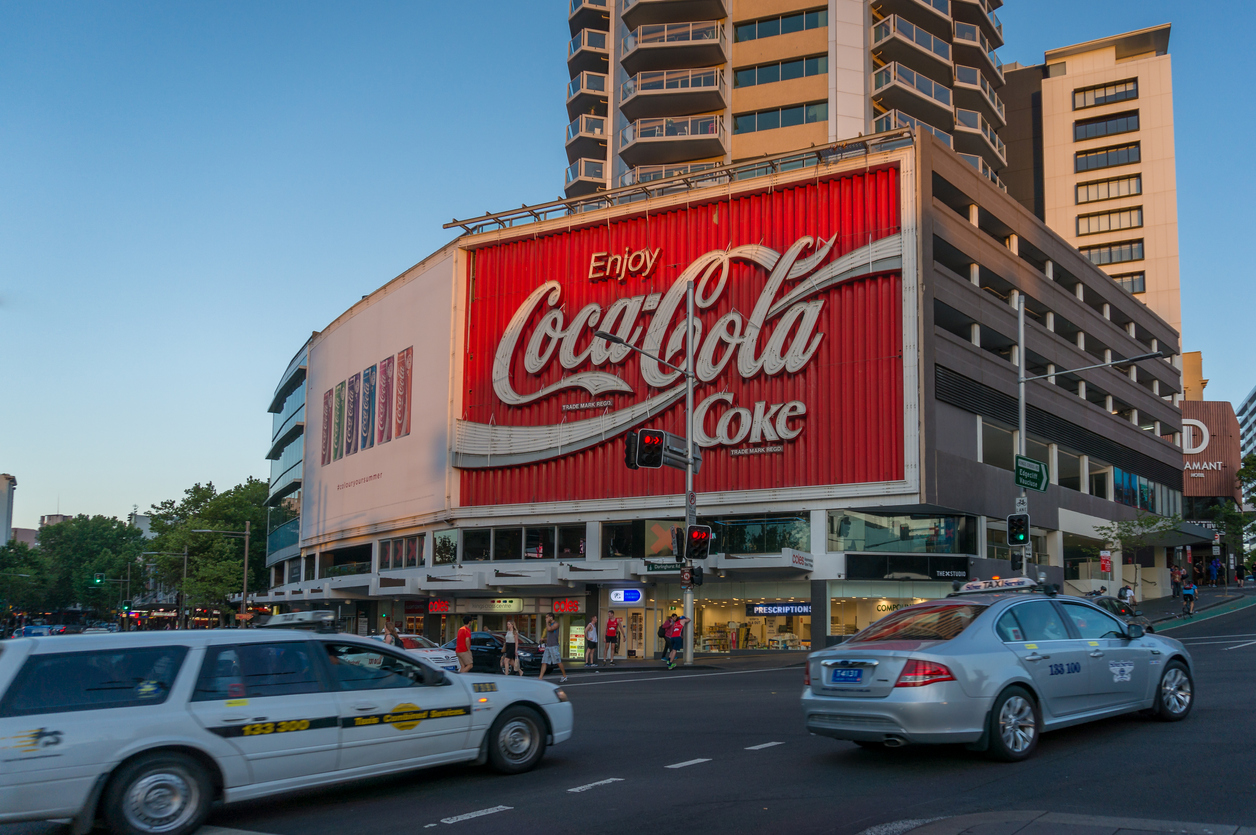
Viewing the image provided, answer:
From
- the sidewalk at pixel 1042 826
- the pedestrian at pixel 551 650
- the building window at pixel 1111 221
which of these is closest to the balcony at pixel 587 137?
the pedestrian at pixel 551 650

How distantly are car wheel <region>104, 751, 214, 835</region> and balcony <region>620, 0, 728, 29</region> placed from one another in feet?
159

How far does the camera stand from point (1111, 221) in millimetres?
78250

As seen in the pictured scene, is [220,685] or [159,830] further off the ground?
[220,685]

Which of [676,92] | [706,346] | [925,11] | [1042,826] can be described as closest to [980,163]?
[925,11]

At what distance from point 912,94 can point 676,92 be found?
36.0 ft

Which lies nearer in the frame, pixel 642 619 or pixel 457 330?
pixel 642 619

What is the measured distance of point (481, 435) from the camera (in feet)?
146

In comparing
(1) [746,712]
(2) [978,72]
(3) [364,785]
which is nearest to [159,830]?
(3) [364,785]

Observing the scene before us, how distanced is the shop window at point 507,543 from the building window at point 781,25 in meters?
26.0

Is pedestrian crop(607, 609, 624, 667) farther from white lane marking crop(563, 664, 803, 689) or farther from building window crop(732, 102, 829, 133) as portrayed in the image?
building window crop(732, 102, 829, 133)

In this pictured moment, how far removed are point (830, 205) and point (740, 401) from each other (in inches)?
301

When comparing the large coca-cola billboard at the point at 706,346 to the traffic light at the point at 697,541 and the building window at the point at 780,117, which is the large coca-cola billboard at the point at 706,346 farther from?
the building window at the point at 780,117

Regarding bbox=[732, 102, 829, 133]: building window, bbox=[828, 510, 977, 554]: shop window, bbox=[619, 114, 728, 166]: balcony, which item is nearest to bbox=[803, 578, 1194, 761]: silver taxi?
bbox=[828, 510, 977, 554]: shop window

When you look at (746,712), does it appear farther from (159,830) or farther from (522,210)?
(522,210)
